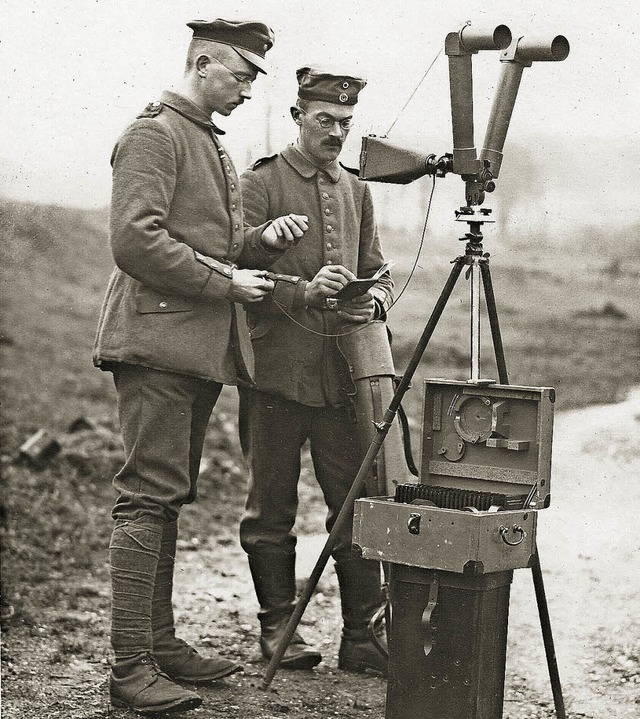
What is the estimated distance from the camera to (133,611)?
11.7 feet

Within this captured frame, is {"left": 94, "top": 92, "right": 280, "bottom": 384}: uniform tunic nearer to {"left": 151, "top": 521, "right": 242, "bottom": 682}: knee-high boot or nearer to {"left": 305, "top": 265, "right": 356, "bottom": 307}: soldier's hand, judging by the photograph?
{"left": 305, "top": 265, "right": 356, "bottom": 307}: soldier's hand

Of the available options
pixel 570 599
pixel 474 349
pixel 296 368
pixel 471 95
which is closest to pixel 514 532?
pixel 474 349

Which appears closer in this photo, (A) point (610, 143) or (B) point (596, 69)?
(B) point (596, 69)

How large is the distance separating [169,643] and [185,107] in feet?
6.35

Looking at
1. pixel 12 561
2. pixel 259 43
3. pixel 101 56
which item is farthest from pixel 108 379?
pixel 259 43

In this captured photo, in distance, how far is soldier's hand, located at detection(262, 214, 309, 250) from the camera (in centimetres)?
385

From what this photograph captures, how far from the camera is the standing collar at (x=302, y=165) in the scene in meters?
4.18

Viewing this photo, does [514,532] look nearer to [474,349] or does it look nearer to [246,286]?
[474,349]

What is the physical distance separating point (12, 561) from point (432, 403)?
2.97m

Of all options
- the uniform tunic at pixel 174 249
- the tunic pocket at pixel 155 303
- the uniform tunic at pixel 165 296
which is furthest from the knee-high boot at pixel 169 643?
the tunic pocket at pixel 155 303

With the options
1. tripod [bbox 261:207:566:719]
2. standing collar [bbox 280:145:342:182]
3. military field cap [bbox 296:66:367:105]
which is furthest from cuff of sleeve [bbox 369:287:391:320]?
military field cap [bbox 296:66:367:105]

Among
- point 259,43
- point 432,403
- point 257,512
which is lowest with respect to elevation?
point 257,512

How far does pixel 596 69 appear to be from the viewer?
210 inches

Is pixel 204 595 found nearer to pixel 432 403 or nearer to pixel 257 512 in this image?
pixel 257 512
